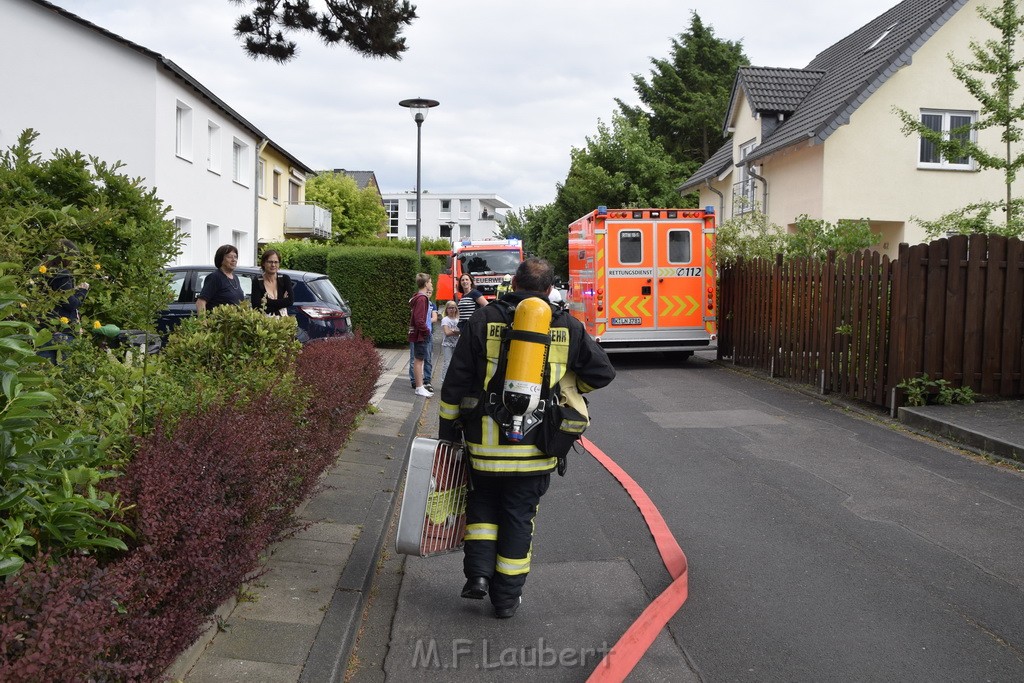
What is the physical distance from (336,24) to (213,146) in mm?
19170

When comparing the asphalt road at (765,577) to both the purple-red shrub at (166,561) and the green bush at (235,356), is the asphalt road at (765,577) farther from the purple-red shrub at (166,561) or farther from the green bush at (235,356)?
the green bush at (235,356)

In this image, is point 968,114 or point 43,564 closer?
point 43,564

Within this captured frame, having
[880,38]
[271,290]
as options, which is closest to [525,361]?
[271,290]

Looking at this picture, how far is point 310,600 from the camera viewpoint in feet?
15.7

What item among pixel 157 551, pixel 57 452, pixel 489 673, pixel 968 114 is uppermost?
pixel 968 114

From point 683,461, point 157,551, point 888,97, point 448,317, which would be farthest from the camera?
point 888,97

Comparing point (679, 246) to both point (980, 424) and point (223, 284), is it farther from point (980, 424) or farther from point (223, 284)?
point (223, 284)

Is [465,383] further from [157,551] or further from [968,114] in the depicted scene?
[968,114]

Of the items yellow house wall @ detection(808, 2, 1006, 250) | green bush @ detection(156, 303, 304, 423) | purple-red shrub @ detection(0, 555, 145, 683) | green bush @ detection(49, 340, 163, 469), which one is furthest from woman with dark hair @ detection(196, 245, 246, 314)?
yellow house wall @ detection(808, 2, 1006, 250)

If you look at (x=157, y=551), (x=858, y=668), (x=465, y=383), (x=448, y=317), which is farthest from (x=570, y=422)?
(x=448, y=317)

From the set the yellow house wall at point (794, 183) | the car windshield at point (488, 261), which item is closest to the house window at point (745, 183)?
the yellow house wall at point (794, 183)

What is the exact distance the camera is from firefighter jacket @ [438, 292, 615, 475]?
4770mm

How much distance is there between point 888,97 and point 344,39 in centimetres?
1824

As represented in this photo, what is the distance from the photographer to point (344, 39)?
945cm
